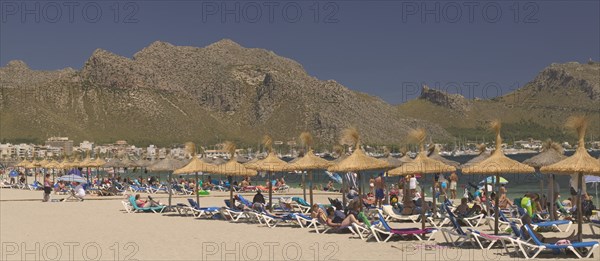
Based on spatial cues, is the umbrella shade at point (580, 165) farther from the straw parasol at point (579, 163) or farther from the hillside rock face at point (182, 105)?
the hillside rock face at point (182, 105)

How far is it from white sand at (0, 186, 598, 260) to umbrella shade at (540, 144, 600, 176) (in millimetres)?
1778

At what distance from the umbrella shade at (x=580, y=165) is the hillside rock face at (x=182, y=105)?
115 m

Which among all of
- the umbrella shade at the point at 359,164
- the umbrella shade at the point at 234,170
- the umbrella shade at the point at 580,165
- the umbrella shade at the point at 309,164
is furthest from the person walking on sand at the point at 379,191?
the umbrella shade at the point at 580,165

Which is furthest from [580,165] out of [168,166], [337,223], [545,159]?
[168,166]

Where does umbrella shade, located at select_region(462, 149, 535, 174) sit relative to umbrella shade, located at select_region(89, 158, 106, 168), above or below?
above

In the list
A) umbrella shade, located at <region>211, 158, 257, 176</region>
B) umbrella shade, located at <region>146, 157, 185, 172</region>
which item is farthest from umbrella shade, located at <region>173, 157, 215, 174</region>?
umbrella shade, located at <region>146, 157, 185, 172</region>

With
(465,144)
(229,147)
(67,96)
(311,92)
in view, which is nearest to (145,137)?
(67,96)

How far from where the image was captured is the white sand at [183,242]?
12.3 m

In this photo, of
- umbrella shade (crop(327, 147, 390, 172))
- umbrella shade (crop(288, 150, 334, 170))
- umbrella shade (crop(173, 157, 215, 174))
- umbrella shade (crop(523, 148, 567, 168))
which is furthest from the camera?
umbrella shade (crop(173, 157, 215, 174))

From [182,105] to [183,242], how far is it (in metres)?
135

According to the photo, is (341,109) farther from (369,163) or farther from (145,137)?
(369,163)

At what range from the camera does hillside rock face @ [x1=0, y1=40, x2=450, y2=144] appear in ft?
423

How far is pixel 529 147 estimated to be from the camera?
185500 millimetres

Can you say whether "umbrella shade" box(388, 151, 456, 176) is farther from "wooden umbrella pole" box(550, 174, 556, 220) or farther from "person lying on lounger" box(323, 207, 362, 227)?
"wooden umbrella pole" box(550, 174, 556, 220)
